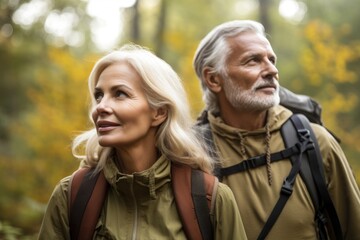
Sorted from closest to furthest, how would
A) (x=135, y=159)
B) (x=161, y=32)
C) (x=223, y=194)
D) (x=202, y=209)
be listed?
(x=202, y=209) → (x=223, y=194) → (x=135, y=159) → (x=161, y=32)

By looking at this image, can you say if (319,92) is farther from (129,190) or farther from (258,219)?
(129,190)

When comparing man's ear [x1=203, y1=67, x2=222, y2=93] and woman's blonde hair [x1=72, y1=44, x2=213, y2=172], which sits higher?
man's ear [x1=203, y1=67, x2=222, y2=93]

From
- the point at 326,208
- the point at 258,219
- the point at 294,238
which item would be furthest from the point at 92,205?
the point at 326,208

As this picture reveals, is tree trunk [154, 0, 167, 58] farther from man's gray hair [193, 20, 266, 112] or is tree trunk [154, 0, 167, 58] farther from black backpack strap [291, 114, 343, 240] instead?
black backpack strap [291, 114, 343, 240]

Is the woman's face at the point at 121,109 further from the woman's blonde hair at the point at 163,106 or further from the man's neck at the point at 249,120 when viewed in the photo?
the man's neck at the point at 249,120

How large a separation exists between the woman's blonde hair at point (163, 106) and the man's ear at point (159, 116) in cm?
2

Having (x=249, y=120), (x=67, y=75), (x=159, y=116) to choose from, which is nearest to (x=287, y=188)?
(x=249, y=120)

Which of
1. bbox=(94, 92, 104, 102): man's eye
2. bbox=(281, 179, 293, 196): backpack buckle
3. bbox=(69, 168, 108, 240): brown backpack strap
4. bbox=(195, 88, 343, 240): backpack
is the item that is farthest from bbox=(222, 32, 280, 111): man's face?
bbox=(69, 168, 108, 240): brown backpack strap

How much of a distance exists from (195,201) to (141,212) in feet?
1.10

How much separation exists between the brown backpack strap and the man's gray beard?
4.12ft

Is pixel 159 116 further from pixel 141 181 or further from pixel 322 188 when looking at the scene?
pixel 322 188

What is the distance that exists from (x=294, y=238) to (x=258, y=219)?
273 millimetres

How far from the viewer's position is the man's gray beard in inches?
129

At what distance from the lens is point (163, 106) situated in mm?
Answer: 2842
